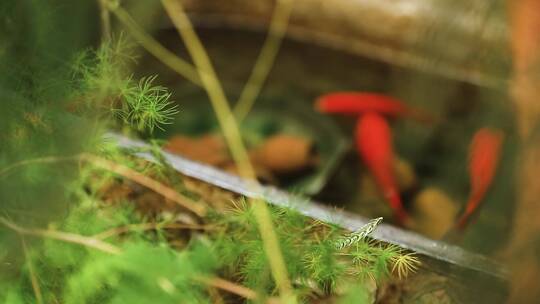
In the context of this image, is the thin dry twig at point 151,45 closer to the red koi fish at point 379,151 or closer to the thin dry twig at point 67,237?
the thin dry twig at point 67,237

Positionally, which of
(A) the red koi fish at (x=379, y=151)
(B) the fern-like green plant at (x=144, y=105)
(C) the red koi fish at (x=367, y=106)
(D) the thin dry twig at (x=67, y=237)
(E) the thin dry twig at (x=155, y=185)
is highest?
(C) the red koi fish at (x=367, y=106)

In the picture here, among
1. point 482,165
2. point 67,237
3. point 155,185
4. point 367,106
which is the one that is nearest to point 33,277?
point 67,237

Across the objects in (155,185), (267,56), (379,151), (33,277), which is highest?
(267,56)

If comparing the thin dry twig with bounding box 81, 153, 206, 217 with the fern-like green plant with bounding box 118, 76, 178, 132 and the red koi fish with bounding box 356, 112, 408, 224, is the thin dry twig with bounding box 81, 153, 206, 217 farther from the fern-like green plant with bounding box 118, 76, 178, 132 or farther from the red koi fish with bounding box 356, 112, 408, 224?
the red koi fish with bounding box 356, 112, 408, 224

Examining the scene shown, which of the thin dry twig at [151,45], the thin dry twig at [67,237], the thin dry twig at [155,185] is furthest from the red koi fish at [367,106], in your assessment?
the thin dry twig at [67,237]

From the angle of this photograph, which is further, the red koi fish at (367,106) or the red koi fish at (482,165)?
the red koi fish at (367,106)

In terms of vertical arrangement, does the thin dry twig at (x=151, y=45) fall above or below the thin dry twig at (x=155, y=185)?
above

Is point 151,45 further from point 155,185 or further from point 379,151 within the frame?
point 379,151
